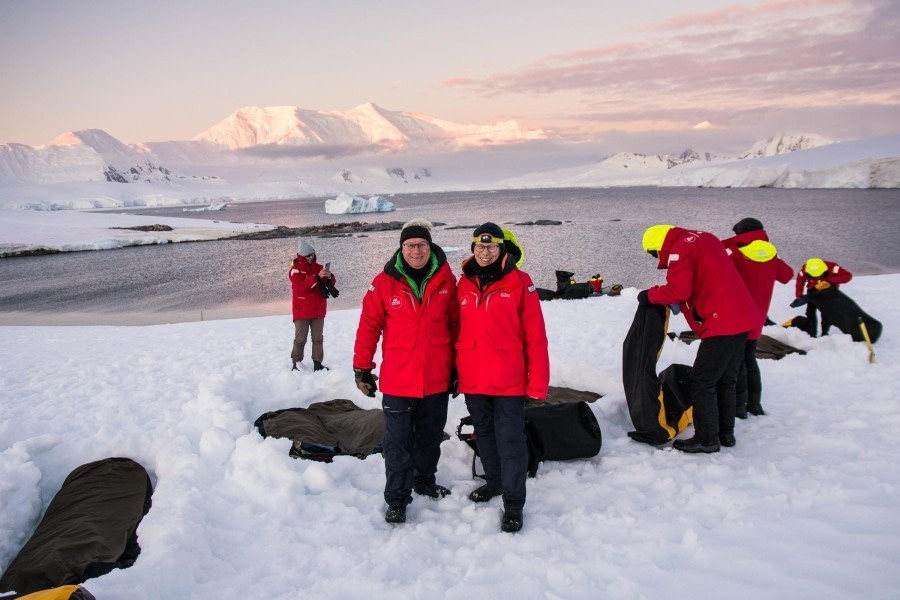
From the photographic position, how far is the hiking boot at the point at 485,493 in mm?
3494

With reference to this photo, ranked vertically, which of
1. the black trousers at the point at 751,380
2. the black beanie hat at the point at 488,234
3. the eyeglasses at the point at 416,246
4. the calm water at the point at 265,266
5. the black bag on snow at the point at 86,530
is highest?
the black beanie hat at the point at 488,234

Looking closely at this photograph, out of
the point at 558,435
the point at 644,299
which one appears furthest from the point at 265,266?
the point at 558,435

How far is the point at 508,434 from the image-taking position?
319 cm

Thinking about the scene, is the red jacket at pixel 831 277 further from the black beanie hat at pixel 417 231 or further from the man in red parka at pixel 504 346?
the black beanie hat at pixel 417 231

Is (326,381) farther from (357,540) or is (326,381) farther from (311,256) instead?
(357,540)

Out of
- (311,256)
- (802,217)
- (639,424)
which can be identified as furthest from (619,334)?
(802,217)

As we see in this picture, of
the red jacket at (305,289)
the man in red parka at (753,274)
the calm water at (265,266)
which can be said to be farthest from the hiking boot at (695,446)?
the calm water at (265,266)

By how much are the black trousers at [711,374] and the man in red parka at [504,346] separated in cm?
156

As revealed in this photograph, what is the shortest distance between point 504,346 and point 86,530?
291 cm

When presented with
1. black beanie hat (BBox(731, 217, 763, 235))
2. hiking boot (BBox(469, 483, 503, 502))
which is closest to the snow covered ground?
hiking boot (BBox(469, 483, 503, 502))

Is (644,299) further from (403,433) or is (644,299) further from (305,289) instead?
(305,289)

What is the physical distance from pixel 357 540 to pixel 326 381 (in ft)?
10.3

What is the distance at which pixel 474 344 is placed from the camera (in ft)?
Result: 10.5

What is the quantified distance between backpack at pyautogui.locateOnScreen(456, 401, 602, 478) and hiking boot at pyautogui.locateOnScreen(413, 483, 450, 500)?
0.32 metres
